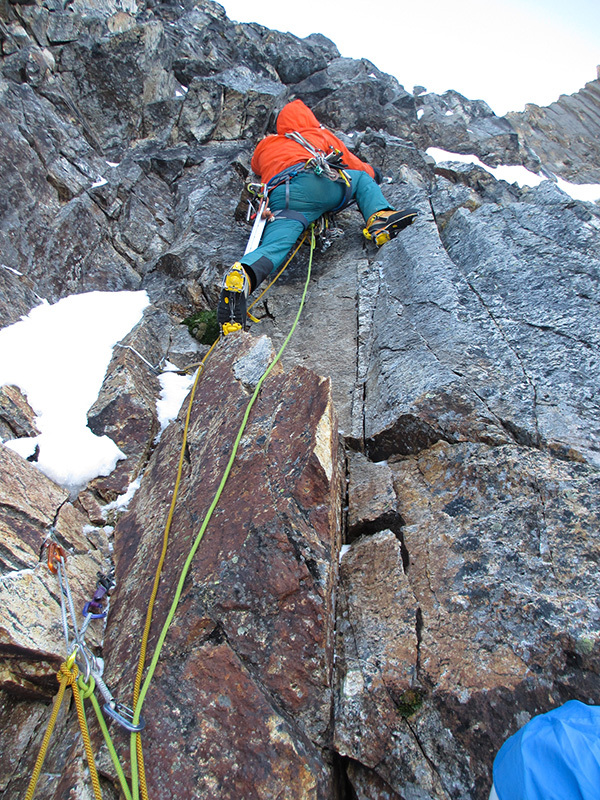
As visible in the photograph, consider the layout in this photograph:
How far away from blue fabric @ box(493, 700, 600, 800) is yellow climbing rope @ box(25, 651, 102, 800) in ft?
5.88

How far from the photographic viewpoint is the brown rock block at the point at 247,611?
87.4 inches

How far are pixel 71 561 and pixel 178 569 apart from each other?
3.11 ft

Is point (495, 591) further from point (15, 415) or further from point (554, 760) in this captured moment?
point (15, 415)

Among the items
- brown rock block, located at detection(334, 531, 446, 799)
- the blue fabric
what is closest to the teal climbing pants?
brown rock block, located at detection(334, 531, 446, 799)

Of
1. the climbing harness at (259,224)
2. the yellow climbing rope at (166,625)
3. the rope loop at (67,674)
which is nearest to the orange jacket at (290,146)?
the climbing harness at (259,224)

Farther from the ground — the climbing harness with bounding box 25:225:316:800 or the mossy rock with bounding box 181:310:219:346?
the mossy rock with bounding box 181:310:219:346

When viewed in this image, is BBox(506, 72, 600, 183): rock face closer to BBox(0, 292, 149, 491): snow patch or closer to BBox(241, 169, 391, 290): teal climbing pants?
BBox(241, 169, 391, 290): teal climbing pants

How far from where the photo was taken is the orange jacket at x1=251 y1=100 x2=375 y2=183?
A: 6684 mm

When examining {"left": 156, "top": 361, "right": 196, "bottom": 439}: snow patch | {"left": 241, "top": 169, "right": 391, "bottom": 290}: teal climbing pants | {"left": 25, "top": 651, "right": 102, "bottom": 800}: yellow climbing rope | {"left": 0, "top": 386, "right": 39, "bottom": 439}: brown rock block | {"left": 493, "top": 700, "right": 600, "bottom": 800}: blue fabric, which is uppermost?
{"left": 241, "top": 169, "right": 391, "bottom": 290}: teal climbing pants

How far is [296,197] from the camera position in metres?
6.23

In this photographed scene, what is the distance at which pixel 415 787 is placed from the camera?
2178mm

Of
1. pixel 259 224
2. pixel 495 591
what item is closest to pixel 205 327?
pixel 259 224

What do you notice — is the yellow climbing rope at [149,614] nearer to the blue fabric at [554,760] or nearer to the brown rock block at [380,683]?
the brown rock block at [380,683]

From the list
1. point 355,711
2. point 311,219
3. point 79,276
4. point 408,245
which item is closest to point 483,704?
point 355,711
